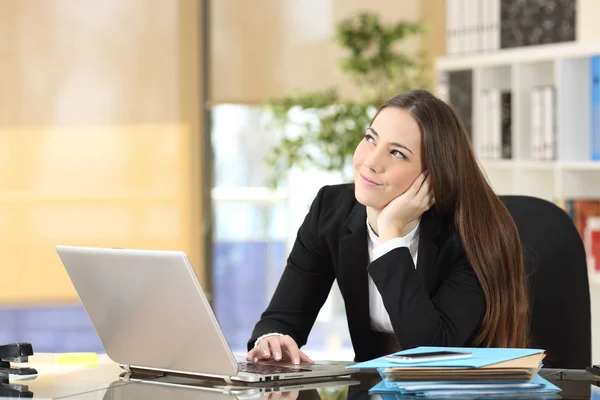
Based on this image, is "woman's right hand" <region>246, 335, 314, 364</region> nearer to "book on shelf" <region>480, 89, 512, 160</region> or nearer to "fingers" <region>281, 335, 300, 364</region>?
"fingers" <region>281, 335, 300, 364</region>

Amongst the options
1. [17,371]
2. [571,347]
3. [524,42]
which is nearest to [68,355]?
[17,371]

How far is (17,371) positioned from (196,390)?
41 cm

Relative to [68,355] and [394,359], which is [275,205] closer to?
[68,355]

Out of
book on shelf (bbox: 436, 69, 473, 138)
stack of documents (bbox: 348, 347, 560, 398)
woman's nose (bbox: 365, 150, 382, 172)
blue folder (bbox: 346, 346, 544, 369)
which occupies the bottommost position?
stack of documents (bbox: 348, 347, 560, 398)

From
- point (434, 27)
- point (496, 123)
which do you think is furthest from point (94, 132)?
point (496, 123)

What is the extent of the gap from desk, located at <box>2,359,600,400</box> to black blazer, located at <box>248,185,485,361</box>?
0.85ft

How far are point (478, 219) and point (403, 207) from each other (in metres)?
0.16

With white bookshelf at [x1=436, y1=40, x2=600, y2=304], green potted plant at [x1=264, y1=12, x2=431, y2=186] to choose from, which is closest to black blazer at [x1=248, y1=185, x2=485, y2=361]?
white bookshelf at [x1=436, y1=40, x2=600, y2=304]

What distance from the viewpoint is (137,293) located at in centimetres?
172

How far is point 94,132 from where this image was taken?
18.0 feet

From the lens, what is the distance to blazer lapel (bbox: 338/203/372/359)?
2.23 m

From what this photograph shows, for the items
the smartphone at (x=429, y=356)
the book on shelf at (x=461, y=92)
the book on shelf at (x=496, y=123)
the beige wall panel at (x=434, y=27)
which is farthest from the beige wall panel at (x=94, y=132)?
the smartphone at (x=429, y=356)

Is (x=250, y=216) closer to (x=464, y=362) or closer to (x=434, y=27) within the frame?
(x=434, y=27)

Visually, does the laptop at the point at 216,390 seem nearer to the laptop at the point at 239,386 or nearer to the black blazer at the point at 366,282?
the laptop at the point at 239,386
